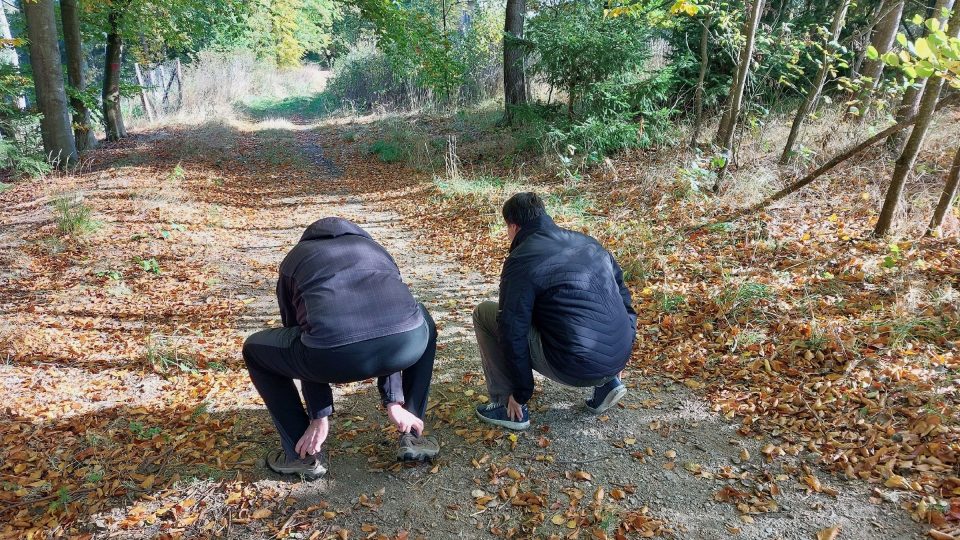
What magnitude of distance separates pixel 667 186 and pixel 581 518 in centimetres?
516

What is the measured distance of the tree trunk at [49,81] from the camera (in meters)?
9.23

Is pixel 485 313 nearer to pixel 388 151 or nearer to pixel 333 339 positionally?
pixel 333 339

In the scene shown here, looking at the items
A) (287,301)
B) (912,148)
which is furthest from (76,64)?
(912,148)

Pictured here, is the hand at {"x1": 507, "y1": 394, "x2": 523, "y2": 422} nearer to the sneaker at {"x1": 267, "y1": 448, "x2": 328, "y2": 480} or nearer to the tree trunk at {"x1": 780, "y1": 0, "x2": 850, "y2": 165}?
the sneaker at {"x1": 267, "y1": 448, "x2": 328, "y2": 480}

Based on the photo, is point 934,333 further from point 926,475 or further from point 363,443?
point 363,443

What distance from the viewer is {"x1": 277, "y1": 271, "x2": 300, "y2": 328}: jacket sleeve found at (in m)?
2.51

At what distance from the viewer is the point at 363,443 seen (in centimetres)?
309

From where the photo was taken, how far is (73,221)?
6.36m

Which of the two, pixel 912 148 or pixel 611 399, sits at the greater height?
pixel 912 148

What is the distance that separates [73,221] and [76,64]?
27.0 feet

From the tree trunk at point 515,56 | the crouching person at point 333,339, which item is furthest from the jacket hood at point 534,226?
the tree trunk at point 515,56

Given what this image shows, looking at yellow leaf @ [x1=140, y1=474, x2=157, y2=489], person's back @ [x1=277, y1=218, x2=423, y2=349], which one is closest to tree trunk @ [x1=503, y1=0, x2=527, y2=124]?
person's back @ [x1=277, y1=218, x2=423, y2=349]

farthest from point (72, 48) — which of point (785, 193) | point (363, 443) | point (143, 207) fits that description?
point (785, 193)

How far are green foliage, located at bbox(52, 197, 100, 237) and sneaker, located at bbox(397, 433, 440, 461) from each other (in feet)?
18.2
